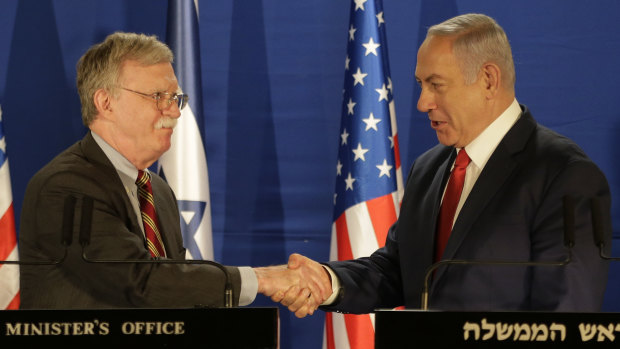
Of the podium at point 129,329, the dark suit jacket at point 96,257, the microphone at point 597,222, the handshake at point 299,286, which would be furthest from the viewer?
the handshake at point 299,286

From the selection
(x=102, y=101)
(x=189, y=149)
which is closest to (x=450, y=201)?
(x=102, y=101)

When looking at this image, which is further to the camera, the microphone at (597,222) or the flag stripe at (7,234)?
the flag stripe at (7,234)

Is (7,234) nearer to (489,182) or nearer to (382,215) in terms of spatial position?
(382,215)

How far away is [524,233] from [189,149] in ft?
6.71

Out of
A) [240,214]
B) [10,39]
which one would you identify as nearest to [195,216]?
[240,214]

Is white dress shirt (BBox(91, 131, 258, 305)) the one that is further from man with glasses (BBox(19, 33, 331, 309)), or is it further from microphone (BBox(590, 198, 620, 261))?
microphone (BBox(590, 198, 620, 261))

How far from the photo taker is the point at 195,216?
4.21 meters

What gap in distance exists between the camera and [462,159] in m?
3.05

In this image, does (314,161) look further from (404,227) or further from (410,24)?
(404,227)

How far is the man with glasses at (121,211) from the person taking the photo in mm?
2736

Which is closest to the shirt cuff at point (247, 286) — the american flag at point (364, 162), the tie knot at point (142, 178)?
the tie knot at point (142, 178)

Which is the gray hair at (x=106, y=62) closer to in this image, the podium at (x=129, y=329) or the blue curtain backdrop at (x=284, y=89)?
the podium at (x=129, y=329)

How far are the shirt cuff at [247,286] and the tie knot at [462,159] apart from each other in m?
0.87

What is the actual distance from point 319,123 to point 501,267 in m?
2.25
